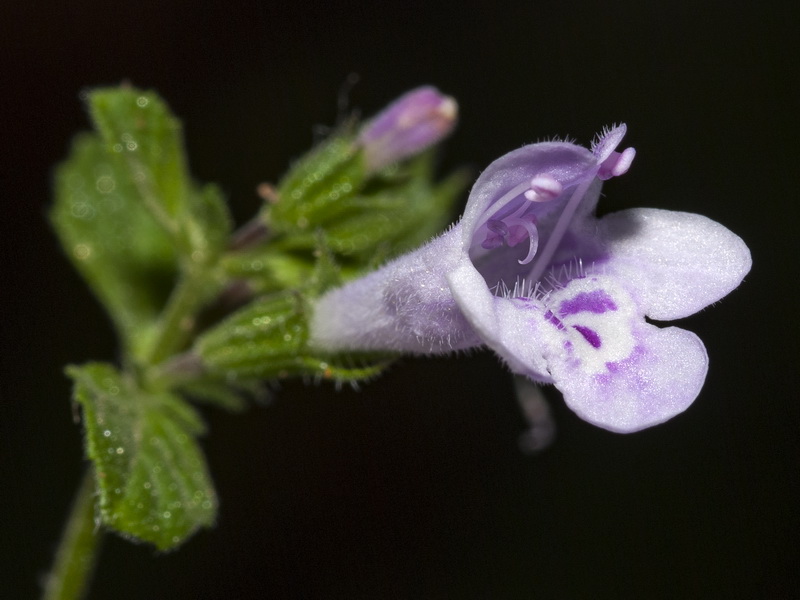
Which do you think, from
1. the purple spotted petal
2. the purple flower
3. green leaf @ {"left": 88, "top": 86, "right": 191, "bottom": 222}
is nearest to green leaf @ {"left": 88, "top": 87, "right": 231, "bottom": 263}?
green leaf @ {"left": 88, "top": 86, "right": 191, "bottom": 222}

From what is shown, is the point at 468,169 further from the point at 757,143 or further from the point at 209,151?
the point at 757,143

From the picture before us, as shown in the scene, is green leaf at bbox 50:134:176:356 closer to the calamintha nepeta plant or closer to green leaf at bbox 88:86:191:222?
the calamintha nepeta plant

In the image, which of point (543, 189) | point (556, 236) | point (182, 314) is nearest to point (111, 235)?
point (182, 314)

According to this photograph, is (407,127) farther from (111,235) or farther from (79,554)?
(79,554)

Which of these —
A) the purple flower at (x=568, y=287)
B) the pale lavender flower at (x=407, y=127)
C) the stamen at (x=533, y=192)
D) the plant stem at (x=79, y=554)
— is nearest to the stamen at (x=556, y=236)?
the purple flower at (x=568, y=287)

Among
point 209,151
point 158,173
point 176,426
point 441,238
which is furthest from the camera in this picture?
point 209,151

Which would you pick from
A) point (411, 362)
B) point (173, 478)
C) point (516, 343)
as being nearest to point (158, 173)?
point (173, 478)

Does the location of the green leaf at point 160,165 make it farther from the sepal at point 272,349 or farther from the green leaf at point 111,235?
the green leaf at point 111,235
